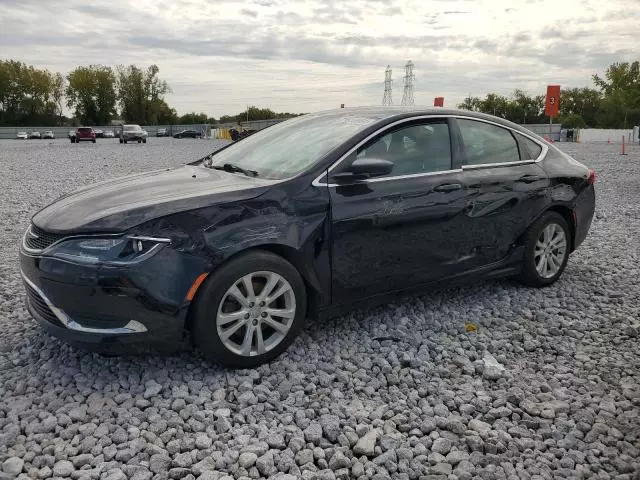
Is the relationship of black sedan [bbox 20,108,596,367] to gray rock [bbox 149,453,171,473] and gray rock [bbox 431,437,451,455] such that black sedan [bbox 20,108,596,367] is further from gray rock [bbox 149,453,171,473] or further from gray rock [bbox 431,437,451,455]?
gray rock [bbox 431,437,451,455]

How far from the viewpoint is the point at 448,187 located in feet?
14.3

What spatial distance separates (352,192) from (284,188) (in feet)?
1.58

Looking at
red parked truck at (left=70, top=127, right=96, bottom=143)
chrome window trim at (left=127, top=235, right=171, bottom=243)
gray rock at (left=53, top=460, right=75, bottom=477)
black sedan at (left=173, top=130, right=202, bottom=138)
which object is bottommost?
gray rock at (left=53, top=460, right=75, bottom=477)

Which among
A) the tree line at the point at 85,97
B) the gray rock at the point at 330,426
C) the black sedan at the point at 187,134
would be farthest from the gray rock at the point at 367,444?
the tree line at the point at 85,97

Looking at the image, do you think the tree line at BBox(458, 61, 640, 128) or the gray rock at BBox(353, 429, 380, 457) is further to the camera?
the tree line at BBox(458, 61, 640, 128)

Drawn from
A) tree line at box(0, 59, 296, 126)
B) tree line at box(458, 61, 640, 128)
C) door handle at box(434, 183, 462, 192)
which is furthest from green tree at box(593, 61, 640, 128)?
door handle at box(434, 183, 462, 192)

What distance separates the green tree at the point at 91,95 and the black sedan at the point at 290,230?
109 metres

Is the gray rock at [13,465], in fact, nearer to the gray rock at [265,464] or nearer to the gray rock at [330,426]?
the gray rock at [265,464]

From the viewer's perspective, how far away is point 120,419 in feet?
10.2

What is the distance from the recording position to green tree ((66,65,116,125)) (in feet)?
339

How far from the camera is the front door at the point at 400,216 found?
388 cm

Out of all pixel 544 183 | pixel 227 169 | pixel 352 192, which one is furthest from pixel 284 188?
pixel 544 183

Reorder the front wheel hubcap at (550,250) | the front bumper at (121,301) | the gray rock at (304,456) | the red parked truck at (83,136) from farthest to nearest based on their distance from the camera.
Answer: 1. the red parked truck at (83,136)
2. the front wheel hubcap at (550,250)
3. the front bumper at (121,301)
4. the gray rock at (304,456)

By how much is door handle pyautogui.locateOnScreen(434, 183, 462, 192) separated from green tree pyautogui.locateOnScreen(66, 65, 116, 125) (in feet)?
359
